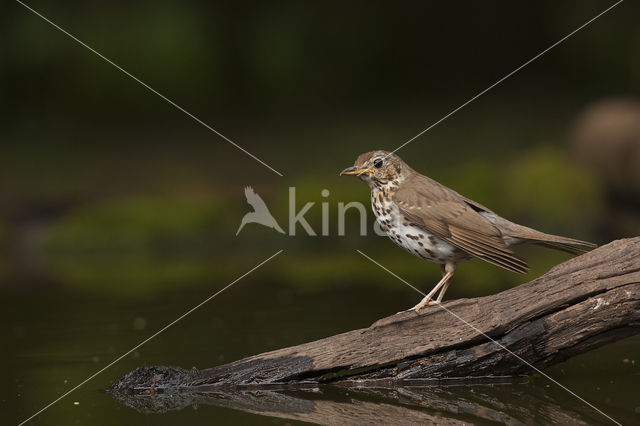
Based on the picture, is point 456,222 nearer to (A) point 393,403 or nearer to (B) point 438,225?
(B) point 438,225

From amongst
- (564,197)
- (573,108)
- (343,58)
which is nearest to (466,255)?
(564,197)

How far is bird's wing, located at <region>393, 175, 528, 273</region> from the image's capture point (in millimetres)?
5492

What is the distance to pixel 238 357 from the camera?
640 centimetres

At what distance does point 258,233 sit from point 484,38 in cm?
825

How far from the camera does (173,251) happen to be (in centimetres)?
1245

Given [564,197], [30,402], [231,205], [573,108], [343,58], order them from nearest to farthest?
[30,402] → [564,197] → [231,205] → [573,108] → [343,58]

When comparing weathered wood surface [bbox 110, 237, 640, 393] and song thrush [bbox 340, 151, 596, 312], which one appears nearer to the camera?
weathered wood surface [bbox 110, 237, 640, 393]

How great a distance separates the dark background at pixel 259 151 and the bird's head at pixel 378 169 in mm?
1423

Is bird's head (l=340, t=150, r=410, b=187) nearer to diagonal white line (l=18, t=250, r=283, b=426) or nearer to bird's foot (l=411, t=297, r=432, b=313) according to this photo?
bird's foot (l=411, t=297, r=432, b=313)

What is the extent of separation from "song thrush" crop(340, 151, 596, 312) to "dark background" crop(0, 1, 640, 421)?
0.82m

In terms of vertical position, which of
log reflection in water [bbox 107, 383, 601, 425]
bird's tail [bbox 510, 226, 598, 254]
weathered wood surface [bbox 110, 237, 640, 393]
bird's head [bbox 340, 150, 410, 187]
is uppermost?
bird's head [bbox 340, 150, 410, 187]

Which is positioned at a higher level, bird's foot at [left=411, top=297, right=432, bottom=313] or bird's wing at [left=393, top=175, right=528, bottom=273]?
bird's wing at [left=393, top=175, right=528, bottom=273]

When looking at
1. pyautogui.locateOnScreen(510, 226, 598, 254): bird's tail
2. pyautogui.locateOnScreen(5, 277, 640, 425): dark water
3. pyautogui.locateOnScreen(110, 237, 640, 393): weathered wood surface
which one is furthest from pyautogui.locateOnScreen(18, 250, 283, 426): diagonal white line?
pyautogui.locateOnScreen(510, 226, 598, 254): bird's tail

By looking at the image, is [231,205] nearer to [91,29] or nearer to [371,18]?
[91,29]
